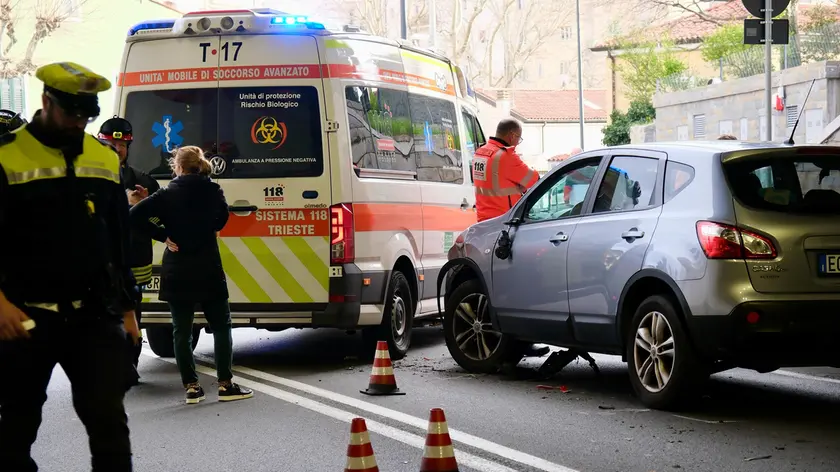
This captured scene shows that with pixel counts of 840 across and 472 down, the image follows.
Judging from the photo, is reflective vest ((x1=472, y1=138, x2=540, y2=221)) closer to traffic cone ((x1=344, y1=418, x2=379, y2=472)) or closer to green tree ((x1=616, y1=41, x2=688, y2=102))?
traffic cone ((x1=344, y1=418, x2=379, y2=472))

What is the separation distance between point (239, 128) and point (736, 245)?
4.42 meters

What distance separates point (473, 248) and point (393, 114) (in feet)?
5.46

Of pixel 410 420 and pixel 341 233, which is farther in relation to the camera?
pixel 341 233

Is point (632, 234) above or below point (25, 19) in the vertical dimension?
below

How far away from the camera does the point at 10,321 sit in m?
4.15

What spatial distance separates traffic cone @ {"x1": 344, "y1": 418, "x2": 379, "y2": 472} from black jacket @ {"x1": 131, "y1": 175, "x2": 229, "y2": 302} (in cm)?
378

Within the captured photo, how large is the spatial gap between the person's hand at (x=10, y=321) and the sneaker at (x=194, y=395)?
442 centimetres

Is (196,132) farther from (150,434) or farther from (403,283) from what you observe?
(150,434)

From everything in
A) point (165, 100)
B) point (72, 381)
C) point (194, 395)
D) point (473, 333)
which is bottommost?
point (194, 395)

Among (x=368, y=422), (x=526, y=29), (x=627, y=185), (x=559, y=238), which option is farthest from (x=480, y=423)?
(x=526, y=29)

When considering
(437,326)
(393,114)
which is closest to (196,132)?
(393,114)

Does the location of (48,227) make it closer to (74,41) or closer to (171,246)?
(171,246)

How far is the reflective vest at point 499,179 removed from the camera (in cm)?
1125

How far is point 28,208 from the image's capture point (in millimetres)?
4332
